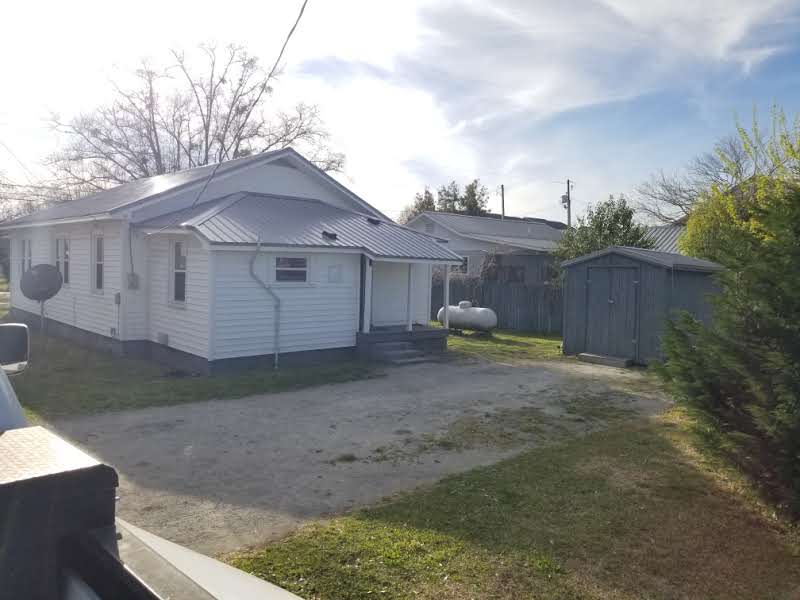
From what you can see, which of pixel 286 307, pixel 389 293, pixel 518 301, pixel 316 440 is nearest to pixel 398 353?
pixel 389 293

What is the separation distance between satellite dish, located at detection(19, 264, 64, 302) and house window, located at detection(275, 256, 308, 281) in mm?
7139

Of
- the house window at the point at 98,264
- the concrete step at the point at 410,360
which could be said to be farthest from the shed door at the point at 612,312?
the house window at the point at 98,264

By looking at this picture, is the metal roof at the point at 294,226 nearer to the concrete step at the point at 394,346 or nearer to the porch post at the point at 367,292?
the porch post at the point at 367,292

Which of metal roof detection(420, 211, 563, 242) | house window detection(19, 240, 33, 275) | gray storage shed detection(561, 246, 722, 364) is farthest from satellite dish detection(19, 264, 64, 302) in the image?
metal roof detection(420, 211, 563, 242)

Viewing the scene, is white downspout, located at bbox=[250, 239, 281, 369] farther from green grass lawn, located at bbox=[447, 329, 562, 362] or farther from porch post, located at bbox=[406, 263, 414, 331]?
green grass lawn, located at bbox=[447, 329, 562, 362]

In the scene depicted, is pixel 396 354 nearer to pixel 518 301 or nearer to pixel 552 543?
pixel 518 301

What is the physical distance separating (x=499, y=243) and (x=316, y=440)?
2104 cm

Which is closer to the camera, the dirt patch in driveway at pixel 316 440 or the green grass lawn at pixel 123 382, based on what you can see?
the dirt patch in driveway at pixel 316 440

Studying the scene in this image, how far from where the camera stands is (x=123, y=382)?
10781mm

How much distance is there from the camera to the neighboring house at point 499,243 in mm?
24047

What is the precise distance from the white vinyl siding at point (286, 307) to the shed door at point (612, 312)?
540 centimetres

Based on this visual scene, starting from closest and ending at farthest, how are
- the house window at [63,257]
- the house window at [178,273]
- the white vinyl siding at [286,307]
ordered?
the white vinyl siding at [286,307] → the house window at [178,273] → the house window at [63,257]

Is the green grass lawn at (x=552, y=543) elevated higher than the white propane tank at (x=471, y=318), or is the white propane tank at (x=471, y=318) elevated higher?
the white propane tank at (x=471, y=318)

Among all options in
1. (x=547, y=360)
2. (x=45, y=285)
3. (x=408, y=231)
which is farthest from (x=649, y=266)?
(x=45, y=285)
